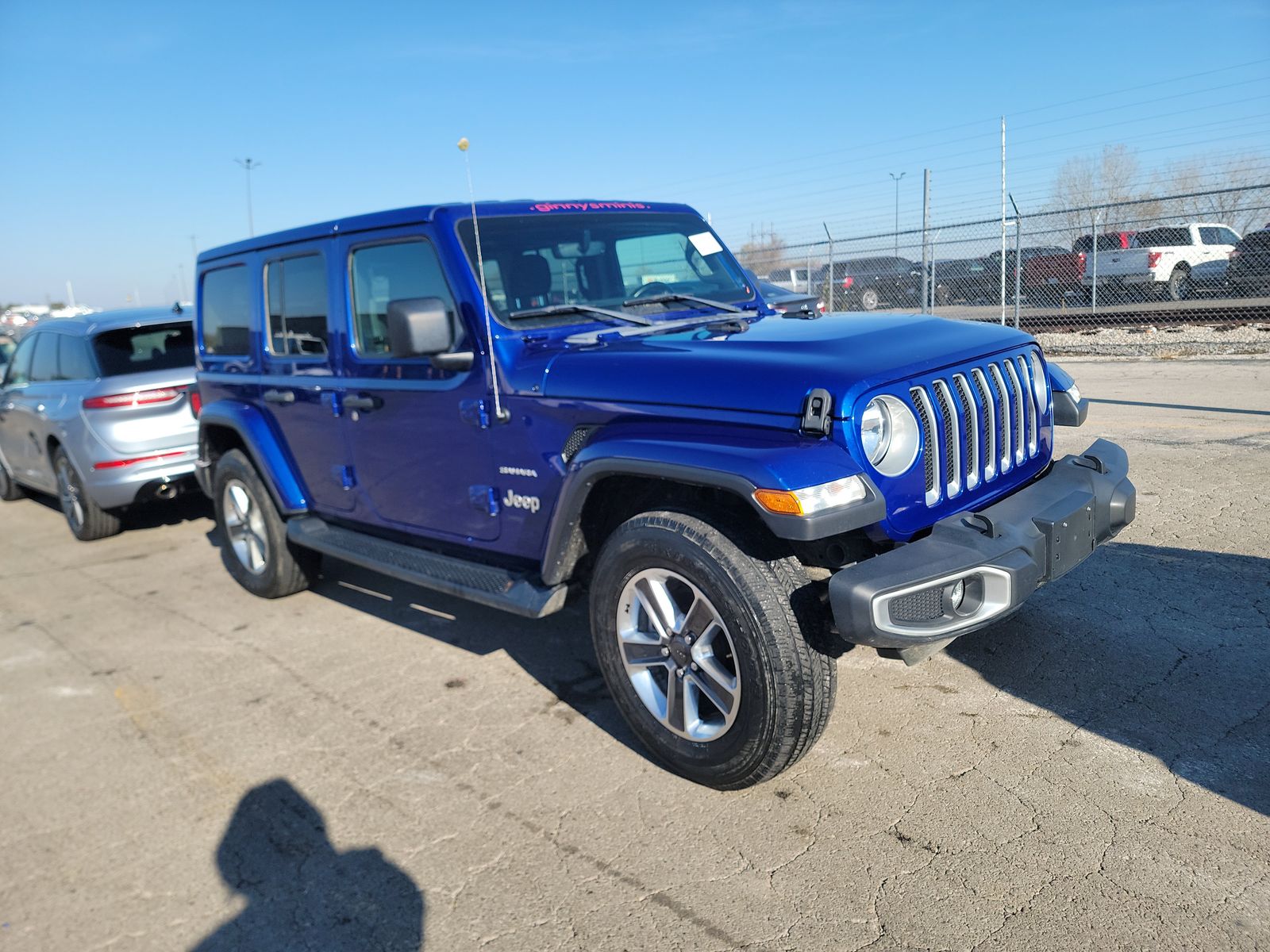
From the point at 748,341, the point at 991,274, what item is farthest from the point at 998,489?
the point at 991,274

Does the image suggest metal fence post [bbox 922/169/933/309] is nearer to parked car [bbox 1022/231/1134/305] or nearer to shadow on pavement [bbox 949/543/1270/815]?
parked car [bbox 1022/231/1134/305]

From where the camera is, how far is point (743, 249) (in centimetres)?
1958

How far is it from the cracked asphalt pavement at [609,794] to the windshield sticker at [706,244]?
195cm

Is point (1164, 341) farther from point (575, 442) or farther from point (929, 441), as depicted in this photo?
point (575, 442)

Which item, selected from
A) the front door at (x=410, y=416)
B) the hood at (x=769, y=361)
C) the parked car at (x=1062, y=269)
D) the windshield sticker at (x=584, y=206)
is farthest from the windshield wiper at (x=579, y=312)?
the parked car at (x=1062, y=269)

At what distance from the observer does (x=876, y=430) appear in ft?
9.55

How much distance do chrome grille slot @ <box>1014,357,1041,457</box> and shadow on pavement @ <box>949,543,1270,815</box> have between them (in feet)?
2.94

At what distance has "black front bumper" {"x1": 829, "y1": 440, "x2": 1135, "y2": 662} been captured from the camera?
265 cm

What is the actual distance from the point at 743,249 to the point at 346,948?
1825 centimetres

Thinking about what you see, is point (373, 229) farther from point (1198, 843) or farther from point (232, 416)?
point (1198, 843)

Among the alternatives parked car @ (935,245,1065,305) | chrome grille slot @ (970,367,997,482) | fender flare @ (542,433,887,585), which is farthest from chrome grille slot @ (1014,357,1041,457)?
parked car @ (935,245,1065,305)

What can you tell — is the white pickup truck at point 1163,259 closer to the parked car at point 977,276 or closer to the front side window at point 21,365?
the parked car at point 977,276

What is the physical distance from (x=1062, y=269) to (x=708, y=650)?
49.7 feet

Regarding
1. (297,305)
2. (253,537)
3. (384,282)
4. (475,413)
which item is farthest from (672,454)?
(253,537)
